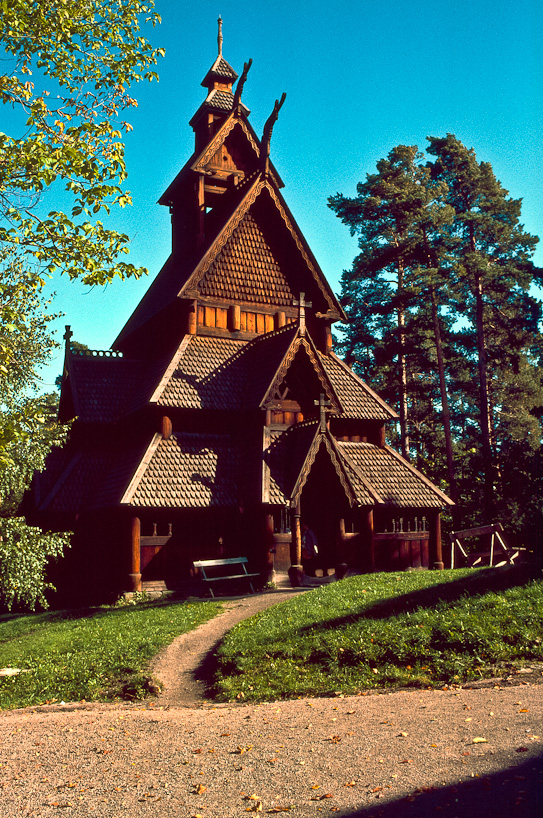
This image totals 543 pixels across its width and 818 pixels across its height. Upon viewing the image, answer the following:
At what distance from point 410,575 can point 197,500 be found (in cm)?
626

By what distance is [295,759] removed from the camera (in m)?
6.03

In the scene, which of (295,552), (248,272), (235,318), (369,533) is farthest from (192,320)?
(369,533)

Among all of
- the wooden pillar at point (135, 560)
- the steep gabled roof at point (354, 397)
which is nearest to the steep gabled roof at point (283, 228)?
the steep gabled roof at point (354, 397)

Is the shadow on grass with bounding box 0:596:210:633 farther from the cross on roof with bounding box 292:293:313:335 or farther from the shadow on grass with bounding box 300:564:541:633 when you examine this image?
the cross on roof with bounding box 292:293:313:335

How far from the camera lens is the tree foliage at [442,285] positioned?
3603 cm

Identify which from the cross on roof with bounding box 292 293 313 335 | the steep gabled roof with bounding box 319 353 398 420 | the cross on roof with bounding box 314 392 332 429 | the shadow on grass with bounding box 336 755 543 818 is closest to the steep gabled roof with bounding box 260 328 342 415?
the cross on roof with bounding box 292 293 313 335

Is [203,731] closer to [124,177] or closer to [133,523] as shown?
[124,177]

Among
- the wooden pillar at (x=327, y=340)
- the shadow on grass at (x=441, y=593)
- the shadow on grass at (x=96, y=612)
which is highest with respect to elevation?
the wooden pillar at (x=327, y=340)

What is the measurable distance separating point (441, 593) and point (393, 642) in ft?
8.59

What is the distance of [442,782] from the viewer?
524 centimetres

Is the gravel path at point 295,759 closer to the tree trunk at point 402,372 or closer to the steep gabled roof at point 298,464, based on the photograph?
the steep gabled roof at point 298,464

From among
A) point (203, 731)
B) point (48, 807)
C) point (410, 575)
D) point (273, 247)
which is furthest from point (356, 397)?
point (48, 807)

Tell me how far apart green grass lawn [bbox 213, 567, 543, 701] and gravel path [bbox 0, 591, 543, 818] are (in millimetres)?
612

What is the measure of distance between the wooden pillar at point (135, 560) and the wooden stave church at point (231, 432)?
4cm
